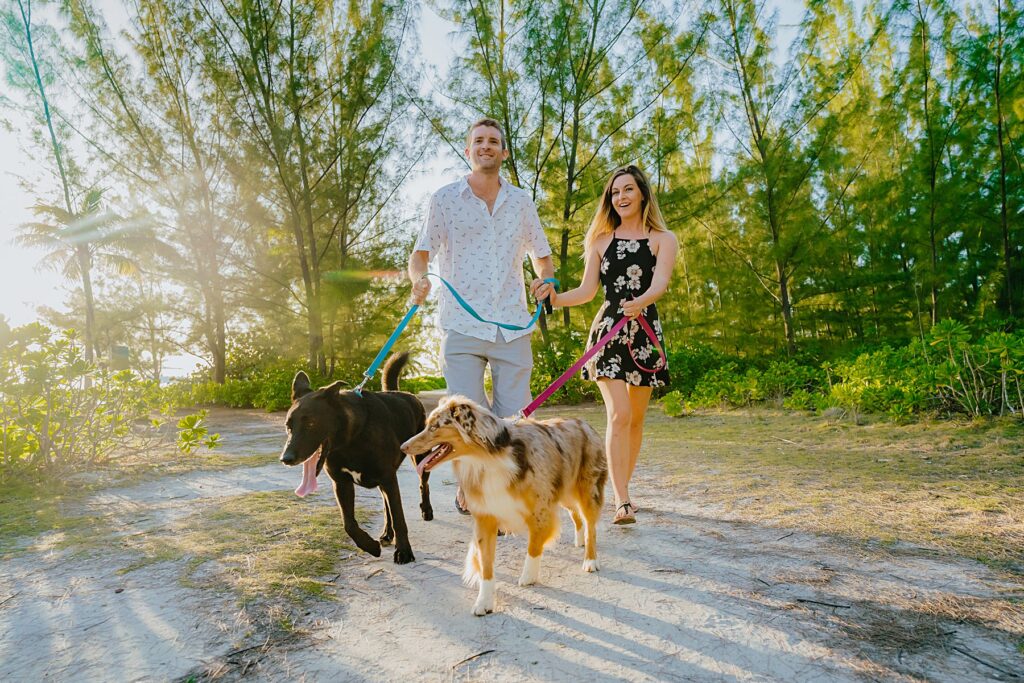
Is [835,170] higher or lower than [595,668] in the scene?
higher

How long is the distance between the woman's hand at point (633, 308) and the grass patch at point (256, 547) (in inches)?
90.9

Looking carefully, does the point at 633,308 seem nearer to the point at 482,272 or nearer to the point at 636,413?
the point at 636,413

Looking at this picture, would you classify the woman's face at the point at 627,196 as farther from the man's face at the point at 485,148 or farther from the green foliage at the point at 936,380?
the green foliage at the point at 936,380

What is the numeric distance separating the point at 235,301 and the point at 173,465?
36.1ft

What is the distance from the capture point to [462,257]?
3480mm

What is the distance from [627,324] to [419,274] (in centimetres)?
150

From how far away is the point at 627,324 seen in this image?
3.90 metres

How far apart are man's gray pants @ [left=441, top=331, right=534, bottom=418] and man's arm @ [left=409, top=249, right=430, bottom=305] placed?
12.3 inches

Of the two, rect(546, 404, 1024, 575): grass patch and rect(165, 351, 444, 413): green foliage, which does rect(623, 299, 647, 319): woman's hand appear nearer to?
rect(546, 404, 1024, 575): grass patch

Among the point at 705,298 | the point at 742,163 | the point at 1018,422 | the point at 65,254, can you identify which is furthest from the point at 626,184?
the point at 65,254

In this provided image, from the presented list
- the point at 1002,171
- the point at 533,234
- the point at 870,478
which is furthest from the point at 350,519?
the point at 1002,171

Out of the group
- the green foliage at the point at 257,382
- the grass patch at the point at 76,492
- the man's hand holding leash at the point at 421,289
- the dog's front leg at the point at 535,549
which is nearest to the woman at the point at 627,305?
the man's hand holding leash at the point at 421,289

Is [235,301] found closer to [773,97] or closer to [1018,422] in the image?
[773,97]

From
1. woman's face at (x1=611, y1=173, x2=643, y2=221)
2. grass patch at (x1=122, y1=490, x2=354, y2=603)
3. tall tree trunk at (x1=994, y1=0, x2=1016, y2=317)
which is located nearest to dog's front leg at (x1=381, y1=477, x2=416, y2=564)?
grass patch at (x1=122, y1=490, x2=354, y2=603)
